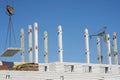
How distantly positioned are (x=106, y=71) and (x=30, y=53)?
739 inches

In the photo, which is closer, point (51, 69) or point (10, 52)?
point (10, 52)

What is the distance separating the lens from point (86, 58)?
76.6 meters

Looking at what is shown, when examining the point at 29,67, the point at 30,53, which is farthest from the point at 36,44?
the point at 29,67

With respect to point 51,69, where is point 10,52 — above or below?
above

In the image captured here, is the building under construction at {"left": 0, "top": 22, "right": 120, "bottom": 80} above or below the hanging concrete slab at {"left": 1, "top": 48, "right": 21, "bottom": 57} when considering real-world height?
below

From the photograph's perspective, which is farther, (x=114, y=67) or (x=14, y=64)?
(x=114, y=67)

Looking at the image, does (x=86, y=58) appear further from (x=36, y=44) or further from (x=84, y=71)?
(x=36, y=44)

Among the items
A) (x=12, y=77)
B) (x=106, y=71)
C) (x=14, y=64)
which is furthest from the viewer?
(x=106, y=71)

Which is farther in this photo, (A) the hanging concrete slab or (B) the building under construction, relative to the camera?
(A) the hanging concrete slab

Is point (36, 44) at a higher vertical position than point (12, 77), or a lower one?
higher

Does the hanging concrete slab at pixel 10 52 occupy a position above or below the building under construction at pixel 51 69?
above

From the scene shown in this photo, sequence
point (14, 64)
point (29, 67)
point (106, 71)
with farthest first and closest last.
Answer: point (106, 71)
point (14, 64)
point (29, 67)

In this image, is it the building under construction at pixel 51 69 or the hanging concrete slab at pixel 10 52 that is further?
the hanging concrete slab at pixel 10 52

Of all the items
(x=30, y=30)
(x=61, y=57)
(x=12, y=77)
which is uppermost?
(x=30, y=30)
